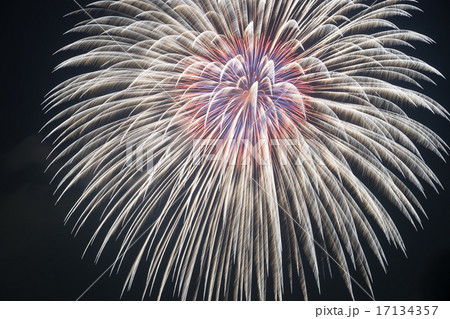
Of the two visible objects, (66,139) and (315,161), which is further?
(66,139)

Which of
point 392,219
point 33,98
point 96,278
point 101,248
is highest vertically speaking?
point 33,98

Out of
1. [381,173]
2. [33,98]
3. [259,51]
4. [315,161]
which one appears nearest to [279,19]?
[259,51]

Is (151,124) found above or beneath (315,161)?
above

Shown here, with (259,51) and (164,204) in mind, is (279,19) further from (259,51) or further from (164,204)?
(164,204)
